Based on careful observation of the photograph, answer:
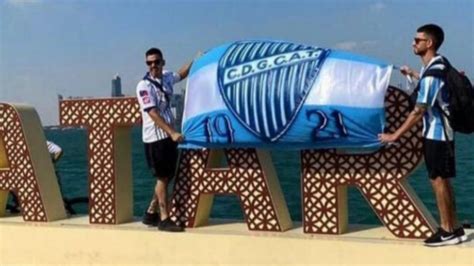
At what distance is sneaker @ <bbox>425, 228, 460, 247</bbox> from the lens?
5312mm

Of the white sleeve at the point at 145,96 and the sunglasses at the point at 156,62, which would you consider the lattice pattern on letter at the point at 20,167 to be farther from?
the sunglasses at the point at 156,62

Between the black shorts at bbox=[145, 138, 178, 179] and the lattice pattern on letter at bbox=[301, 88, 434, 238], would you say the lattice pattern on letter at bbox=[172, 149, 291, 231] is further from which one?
the lattice pattern on letter at bbox=[301, 88, 434, 238]

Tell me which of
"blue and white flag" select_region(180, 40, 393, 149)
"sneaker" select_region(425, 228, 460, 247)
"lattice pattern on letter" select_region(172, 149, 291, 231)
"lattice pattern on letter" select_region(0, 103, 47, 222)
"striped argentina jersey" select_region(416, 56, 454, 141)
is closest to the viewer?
"striped argentina jersey" select_region(416, 56, 454, 141)

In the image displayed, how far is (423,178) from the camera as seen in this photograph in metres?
18.2

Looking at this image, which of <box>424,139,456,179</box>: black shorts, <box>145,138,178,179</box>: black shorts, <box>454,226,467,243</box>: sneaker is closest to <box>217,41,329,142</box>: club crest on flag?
<box>145,138,178,179</box>: black shorts

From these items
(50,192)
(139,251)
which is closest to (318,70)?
(139,251)

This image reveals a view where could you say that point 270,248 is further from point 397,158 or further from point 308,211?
point 397,158

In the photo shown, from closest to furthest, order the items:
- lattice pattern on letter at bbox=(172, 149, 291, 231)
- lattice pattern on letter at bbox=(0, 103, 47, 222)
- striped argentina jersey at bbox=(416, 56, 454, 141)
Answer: striped argentina jersey at bbox=(416, 56, 454, 141) < lattice pattern on letter at bbox=(172, 149, 291, 231) < lattice pattern on letter at bbox=(0, 103, 47, 222)

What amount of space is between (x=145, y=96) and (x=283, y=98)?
42.5 inches

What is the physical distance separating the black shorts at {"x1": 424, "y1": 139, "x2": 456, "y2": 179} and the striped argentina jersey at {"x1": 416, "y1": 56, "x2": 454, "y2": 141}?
38 millimetres

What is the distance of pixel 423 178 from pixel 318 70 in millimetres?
13193

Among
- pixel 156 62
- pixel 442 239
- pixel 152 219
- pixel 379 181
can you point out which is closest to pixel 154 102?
pixel 156 62

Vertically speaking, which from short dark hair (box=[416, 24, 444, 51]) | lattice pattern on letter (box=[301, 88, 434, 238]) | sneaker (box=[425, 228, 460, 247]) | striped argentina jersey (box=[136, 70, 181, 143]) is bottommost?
sneaker (box=[425, 228, 460, 247])

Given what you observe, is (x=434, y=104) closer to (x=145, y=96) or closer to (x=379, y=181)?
(x=379, y=181)
